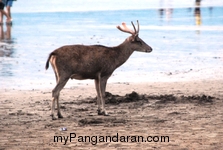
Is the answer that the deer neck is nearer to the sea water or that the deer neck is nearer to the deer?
the deer

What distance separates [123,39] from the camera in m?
22.3

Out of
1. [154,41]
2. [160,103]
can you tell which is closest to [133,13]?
[154,41]

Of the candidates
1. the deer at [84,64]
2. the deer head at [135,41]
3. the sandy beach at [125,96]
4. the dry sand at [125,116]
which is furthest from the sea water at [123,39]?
the deer at [84,64]

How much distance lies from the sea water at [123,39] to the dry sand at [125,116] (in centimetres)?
122

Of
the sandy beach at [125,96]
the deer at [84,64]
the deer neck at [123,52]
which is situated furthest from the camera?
the deer neck at [123,52]

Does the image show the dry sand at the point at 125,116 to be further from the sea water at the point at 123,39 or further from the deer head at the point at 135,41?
the sea water at the point at 123,39

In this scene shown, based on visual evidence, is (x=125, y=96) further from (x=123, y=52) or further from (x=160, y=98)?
(x=123, y=52)

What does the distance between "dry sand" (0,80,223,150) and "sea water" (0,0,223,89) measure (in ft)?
4.00

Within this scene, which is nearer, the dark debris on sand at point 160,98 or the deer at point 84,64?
the deer at point 84,64

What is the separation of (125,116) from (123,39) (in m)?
11.4

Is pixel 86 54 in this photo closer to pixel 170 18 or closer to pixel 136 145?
pixel 136 145

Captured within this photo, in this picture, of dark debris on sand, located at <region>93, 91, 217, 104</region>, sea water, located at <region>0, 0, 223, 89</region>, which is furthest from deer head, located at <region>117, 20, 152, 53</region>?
sea water, located at <region>0, 0, 223, 89</region>

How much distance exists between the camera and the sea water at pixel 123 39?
15.7m

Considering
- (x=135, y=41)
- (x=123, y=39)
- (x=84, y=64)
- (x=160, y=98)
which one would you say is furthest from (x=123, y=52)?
(x=123, y=39)
